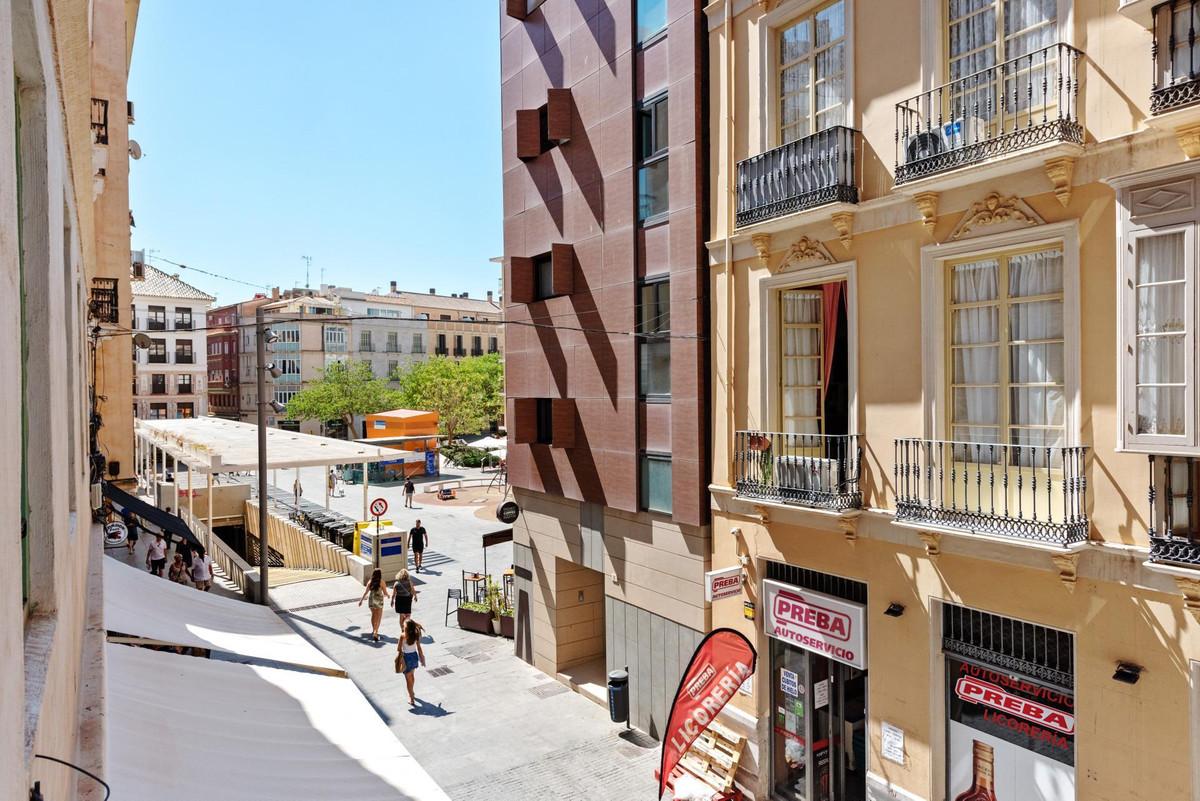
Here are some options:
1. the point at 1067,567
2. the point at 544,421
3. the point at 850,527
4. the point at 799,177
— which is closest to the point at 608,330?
the point at 544,421

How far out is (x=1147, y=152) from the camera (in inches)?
296

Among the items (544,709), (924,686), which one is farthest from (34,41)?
(544,709)

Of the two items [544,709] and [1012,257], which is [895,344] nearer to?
[1012,257]

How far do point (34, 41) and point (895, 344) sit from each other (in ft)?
31.0

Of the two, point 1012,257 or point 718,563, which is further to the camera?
point 718,563

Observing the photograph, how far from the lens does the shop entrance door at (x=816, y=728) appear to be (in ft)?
36.6

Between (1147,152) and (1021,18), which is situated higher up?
(1021,18)

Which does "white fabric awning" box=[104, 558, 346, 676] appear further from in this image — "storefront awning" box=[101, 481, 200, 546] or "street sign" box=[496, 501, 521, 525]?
"storefront awning" box=[101, 481, 200, 546]

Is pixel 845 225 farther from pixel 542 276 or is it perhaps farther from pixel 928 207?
pixel 542 276

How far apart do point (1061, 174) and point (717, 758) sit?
985cm

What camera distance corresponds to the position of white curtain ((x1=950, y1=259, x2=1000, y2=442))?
9117 millimetres

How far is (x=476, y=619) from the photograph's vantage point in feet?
65.3

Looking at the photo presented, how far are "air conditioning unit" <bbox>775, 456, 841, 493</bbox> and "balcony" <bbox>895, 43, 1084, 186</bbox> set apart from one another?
400 cm

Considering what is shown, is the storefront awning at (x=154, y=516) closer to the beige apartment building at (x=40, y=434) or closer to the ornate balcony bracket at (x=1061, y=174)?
the beige apartment building at (x=40, y=434)
